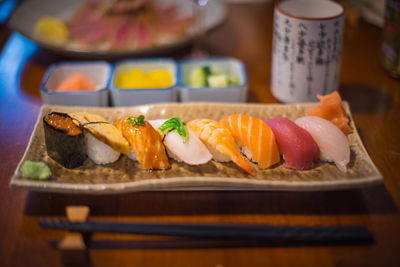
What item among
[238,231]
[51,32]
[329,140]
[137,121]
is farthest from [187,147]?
[51,32]

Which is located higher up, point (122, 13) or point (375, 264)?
point (122, 13)

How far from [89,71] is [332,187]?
1213mm

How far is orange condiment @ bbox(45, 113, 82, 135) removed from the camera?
1.28 metres

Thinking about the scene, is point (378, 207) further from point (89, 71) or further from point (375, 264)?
point (89, 71)

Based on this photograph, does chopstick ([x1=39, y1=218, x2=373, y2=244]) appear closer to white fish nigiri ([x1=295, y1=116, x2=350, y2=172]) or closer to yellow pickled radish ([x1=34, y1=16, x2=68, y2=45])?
white fish nigiri ([x1=295, y1=116, x2=350, y2=172])

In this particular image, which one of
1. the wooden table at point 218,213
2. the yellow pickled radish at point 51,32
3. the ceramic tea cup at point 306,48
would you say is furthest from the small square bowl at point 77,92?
the ceramic tea cup at point 306,48

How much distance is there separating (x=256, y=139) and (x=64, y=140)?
61cm

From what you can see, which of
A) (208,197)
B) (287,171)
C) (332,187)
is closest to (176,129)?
(208,197)

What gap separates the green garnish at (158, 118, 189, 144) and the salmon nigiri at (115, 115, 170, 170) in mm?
29

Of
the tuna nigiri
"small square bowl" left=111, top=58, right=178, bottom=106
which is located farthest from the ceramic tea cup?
"small square bowl" left=111, top=58, right=178, bottom=106

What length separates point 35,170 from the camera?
1.22 meters

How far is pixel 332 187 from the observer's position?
1201mm

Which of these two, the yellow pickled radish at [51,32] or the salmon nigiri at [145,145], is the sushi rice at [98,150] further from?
the yellow pickled radish at [51,32]

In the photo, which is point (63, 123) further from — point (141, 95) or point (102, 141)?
point (141, 95)
